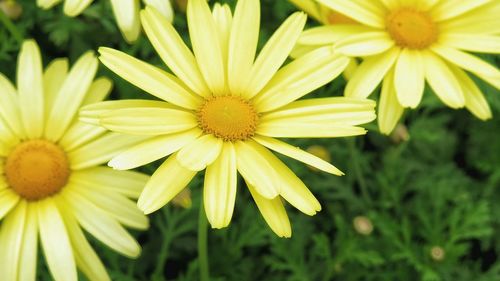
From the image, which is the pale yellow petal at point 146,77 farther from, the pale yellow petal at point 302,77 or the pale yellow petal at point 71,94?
the pale yellow petal at point 71,94

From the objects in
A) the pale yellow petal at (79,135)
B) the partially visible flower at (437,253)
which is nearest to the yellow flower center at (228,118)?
the pale yellow petal at (79,135)

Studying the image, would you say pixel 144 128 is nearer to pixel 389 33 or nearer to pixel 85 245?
pixel 85 245

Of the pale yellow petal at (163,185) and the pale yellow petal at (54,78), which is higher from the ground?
the pale yellow petal at (54,78)

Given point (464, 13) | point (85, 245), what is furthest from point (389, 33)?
point (85, 245)

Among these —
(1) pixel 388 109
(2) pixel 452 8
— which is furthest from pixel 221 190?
(2) pixel 452 8

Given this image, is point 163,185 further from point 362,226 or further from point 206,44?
point 362,226
